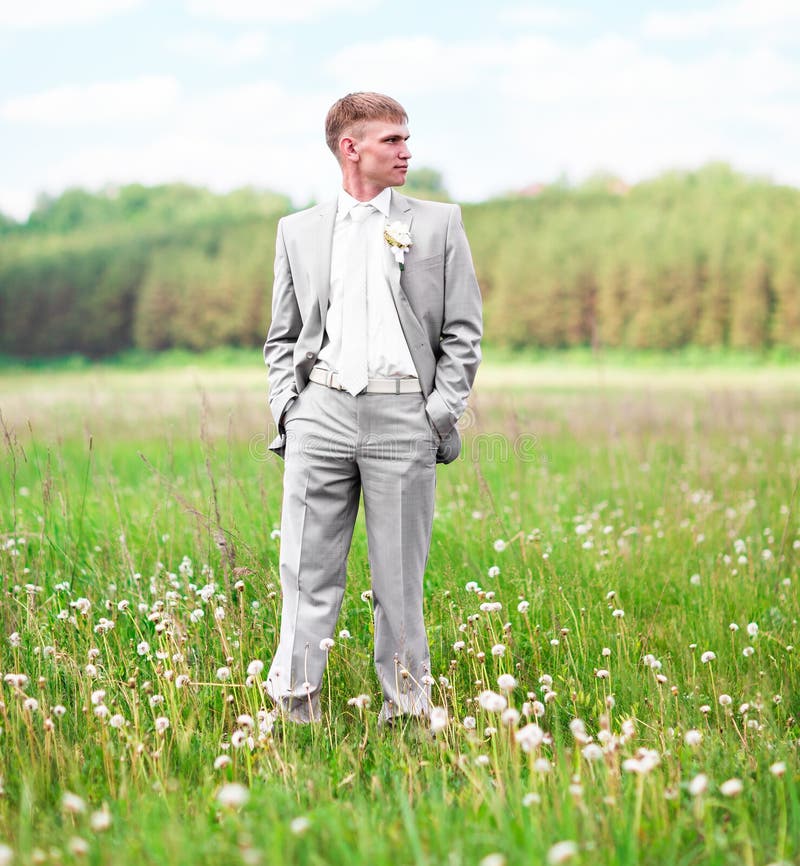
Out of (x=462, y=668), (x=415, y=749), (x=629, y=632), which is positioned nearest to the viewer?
(x=415, y=749)

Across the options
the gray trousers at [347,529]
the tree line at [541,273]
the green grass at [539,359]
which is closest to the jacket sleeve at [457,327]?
the gray trousers at [347,529]

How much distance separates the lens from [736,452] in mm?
10344

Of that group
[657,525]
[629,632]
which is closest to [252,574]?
[629,632]

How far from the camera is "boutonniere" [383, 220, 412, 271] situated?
3793mm

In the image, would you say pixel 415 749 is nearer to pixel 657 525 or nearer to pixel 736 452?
pixel 657 525

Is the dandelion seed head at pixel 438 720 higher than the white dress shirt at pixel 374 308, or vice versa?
the white dress shirt at pixel 374 308

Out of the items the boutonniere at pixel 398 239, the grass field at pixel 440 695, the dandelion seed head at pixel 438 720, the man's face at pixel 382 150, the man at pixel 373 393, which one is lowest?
the grass field at pixel 440 695

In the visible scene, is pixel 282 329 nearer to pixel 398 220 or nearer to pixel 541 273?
pixel 398 220

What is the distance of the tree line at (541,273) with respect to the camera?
41.1m

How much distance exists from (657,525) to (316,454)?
10.8 feet

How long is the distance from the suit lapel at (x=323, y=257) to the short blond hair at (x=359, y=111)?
1.05ft

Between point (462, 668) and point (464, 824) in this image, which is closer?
point (464, 824)

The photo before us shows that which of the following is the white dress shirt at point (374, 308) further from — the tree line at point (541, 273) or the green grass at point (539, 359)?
the tree line at point (541, 273)

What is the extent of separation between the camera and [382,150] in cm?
378
